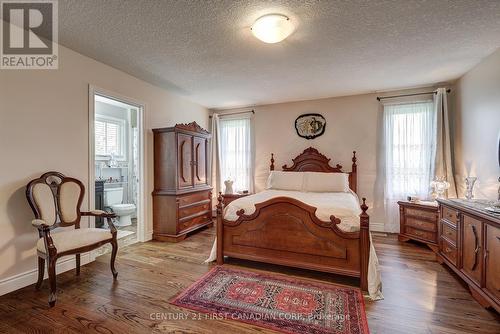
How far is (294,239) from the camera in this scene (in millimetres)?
2627

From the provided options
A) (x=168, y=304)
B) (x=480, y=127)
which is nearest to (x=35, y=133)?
(x=168, y=304)

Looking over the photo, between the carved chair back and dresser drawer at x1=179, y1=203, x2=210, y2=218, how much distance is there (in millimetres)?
1433

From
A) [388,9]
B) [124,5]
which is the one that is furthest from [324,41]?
[124,5]

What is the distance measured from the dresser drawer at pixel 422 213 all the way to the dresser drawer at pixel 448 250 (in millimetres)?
507

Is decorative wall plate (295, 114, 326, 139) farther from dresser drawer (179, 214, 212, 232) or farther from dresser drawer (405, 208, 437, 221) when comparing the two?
dresser drawer (179, 214, 212, 232)

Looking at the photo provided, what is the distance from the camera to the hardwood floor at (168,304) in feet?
5.81

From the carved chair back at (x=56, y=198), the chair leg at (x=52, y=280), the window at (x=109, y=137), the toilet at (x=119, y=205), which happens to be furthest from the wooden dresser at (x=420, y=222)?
the window at (x=109, y=137)

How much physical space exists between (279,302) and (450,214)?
6.97ft

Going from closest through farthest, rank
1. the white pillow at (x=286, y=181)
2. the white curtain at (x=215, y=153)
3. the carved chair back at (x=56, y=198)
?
the carved chair back at (x=56, y=198) → the white pillow at (x=286, y=181) → the white curtain at (x=215, y=153)

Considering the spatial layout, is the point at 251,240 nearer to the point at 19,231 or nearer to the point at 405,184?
the point at 19,231

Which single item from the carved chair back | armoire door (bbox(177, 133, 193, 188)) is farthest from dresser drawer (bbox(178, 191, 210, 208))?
the carved chair back

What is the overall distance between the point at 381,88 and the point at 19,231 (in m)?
5.11

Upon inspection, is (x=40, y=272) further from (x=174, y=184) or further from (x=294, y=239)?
(x=294, y=239)

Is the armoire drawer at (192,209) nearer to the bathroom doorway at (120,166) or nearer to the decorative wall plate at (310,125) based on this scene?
the bathroom doorway at (120,166)
